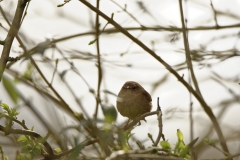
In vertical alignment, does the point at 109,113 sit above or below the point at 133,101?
below

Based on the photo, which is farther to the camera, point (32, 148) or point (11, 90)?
point (32, 148)

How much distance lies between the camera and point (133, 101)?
→ 8.20 feet

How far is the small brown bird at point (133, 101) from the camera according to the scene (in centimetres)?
247

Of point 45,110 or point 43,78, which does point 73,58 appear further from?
point 45,110

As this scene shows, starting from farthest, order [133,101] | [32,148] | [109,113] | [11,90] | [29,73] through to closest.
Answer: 1. [133,101]
2. [29,73]
3. [32,148]
4. [109,113]
5. [11,90]

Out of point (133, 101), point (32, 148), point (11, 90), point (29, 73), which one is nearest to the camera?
point (11, 90)

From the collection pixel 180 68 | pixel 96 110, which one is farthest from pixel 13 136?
pixel 180 68

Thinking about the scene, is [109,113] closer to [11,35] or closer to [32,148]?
[32,148]

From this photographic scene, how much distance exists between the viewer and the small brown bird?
97.1 inches

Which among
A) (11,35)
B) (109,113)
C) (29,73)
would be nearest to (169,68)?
(29,73)

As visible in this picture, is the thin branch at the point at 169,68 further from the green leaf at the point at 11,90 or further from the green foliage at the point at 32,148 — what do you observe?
the green leaf at the point at 11,90

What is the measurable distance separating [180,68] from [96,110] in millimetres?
922

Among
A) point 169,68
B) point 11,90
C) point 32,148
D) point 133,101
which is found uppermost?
point 169,68

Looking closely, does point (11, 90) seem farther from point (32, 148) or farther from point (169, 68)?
point (169, 68)
